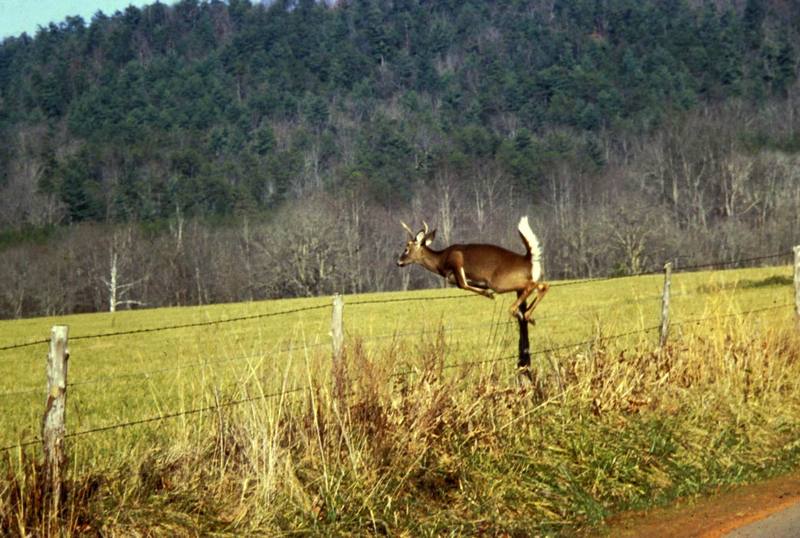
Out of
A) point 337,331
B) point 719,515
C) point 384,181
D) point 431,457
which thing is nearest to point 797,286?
point 719,515

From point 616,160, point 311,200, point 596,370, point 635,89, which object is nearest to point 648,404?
point 596,370

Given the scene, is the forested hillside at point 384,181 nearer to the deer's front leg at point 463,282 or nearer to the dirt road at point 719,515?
the deer's front leg at point 463,282

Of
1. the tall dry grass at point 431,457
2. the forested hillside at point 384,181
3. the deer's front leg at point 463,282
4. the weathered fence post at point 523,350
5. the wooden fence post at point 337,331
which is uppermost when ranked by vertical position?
the forested hillside at point 384,181

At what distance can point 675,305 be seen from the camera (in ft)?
110

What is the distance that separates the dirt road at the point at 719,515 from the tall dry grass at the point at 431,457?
188mm

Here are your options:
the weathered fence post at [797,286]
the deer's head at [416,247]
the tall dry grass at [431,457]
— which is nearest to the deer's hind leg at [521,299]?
the tall dry grass at [431,457]

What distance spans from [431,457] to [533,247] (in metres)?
3.28

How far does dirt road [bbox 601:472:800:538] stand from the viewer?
8.33 m

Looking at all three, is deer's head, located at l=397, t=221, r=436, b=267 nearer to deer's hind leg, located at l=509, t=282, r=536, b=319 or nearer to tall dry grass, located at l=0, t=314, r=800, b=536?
deer's hind leg, located at l=509, t=282, r=536, b=319

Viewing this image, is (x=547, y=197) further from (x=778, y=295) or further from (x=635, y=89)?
(x=778, y=295)

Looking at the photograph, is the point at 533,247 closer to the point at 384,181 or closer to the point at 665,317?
the point at 665,317

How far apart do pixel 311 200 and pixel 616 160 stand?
49.8 metres

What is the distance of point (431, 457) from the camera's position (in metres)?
8.87

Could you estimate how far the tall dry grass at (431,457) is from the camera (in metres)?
7.60
